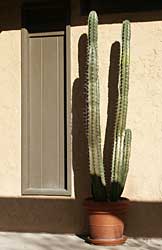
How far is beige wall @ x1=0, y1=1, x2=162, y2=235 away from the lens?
776cm

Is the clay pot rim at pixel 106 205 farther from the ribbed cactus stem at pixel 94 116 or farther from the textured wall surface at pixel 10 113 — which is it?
the textured wall surface at pixel 10 113

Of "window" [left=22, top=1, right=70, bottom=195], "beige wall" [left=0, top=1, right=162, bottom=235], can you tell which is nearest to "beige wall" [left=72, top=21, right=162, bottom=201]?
"beige wall" [left=0, top=1, right=162, bottom=235]

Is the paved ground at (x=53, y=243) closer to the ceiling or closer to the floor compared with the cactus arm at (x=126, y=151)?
closer to the floor

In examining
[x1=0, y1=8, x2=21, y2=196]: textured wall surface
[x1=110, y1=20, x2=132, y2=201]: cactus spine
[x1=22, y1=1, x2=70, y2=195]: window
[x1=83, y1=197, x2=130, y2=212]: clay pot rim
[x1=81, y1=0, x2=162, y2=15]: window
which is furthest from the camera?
[x1=0, y1=8, x2=21, y2=196]: textured wall surface

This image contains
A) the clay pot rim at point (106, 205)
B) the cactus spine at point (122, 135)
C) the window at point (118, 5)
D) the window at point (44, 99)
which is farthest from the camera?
the window at point (44, 99)

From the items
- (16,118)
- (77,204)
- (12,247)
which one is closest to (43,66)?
(16,118)

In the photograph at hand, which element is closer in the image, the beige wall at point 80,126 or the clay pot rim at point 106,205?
the clay pot rim at point 106,205

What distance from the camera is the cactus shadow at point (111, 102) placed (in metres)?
7.92

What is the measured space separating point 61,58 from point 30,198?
2040mm

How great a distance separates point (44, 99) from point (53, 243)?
206 centimetres

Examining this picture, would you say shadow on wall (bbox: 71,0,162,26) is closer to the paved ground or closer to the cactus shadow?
the cactus shadow

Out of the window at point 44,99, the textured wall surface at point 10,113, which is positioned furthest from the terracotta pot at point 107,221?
the textured wall surface at point 10,113

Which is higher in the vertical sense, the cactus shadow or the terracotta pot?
the cactus shadow

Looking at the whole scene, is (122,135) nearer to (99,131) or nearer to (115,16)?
(99,131)
